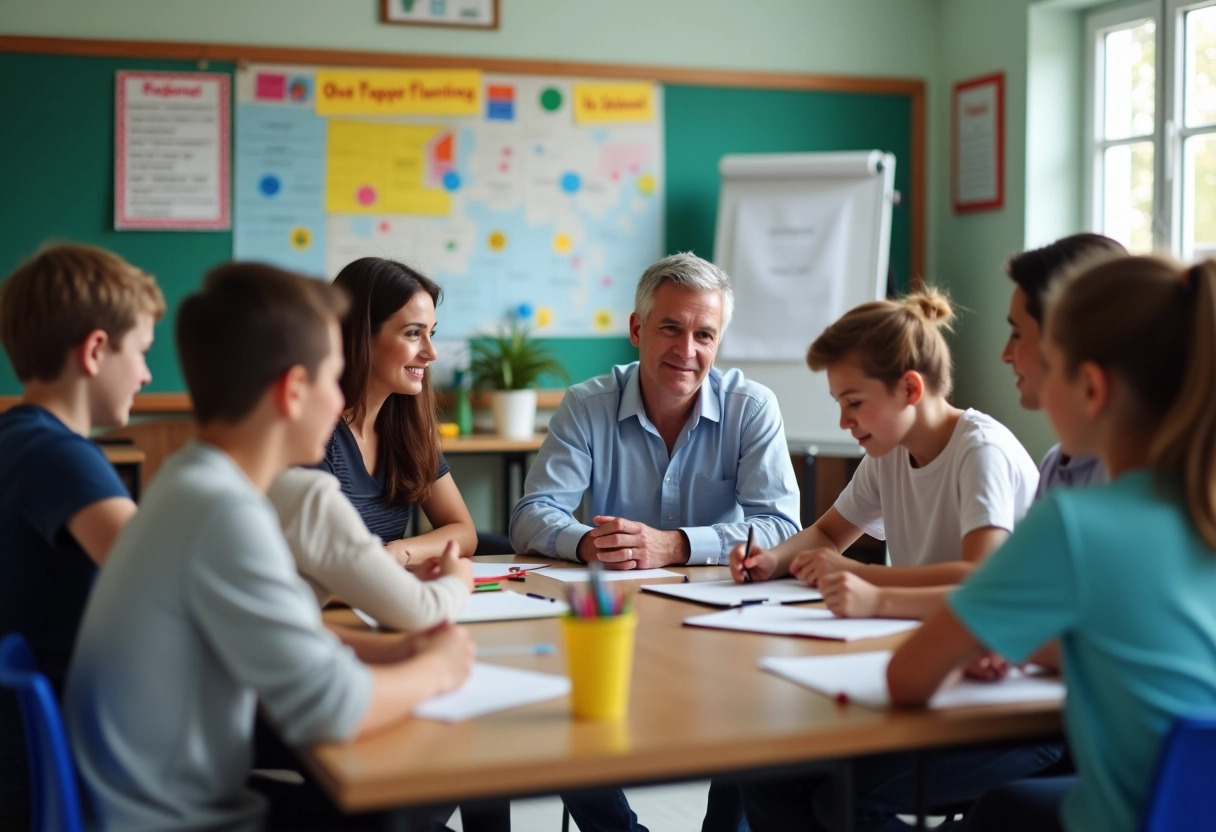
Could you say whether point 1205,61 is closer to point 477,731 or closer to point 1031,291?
point 1031,291

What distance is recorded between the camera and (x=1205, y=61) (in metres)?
4.25

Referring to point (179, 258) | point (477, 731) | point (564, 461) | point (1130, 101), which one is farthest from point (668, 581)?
point (1130, 101)

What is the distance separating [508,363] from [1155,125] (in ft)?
7.84

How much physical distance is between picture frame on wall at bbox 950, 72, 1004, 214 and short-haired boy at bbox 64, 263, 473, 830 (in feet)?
13.3

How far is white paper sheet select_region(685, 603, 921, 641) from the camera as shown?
1.71 meters

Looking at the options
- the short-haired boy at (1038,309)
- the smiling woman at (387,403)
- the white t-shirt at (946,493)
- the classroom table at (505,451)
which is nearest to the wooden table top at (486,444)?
the classroom table at (505,451)

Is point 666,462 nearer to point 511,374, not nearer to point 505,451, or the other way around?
point 505,451

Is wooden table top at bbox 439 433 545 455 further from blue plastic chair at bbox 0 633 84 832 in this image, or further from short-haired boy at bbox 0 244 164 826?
blue plastic chair at bbox 0 633 84 832

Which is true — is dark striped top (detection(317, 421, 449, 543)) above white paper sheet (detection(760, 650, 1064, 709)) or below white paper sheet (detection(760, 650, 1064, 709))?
above

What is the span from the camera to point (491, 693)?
1378 mm

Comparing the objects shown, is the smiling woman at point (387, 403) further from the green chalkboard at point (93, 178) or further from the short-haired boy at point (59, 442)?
the green chalkboard at point (93, 178)

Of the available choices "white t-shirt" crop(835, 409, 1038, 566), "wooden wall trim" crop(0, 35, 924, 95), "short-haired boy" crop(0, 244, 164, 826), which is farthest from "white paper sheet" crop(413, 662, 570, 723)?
"wooden wall trim" crop(0, 35, 924, 95)

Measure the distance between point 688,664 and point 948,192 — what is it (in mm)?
4113

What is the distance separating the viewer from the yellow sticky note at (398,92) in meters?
4.68
